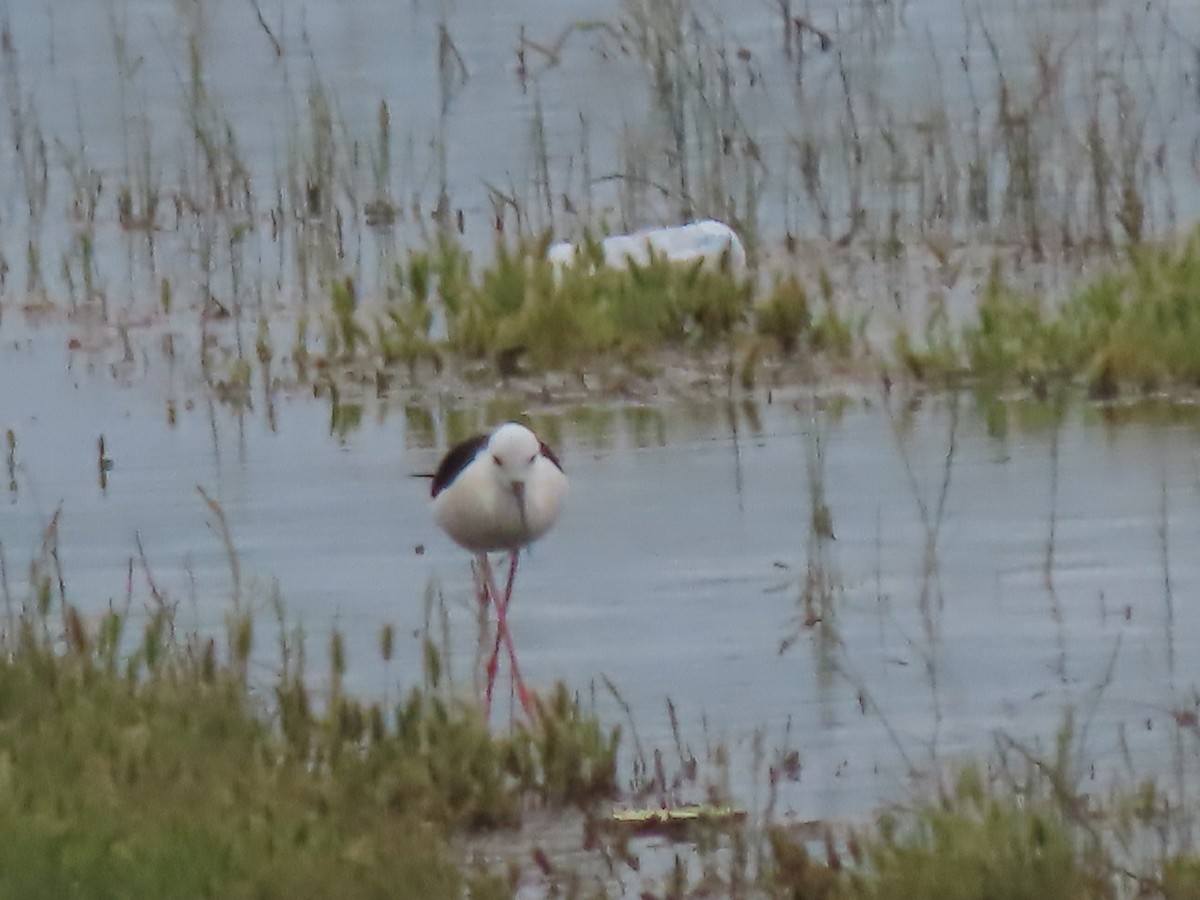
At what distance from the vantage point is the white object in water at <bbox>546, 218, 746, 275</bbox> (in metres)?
12.0

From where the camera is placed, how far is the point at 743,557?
8695 mm

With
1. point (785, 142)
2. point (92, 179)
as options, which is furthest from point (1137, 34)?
point (92, 179)

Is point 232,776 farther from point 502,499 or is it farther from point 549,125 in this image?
point 549,125

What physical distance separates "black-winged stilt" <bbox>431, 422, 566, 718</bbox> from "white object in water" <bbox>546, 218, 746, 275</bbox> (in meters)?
3.64

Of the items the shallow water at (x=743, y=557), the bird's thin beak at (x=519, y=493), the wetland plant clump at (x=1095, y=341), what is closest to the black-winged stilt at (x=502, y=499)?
the bird's thin beak at (x=519, y=493)

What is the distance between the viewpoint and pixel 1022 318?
36.3 ft

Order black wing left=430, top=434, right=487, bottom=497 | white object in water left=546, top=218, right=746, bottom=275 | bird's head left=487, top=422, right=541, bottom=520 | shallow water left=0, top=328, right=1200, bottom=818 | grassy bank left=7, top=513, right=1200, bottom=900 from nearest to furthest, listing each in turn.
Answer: grassy bank left=7, top=513, right=1200, bottom=900 < shallow water left=0, top=328, right=1200, bottom=818 < bird's head left=487, top=422, right=541, bottom=520 < black wing left=430, top=434, right=487, bottom=497 < white object in water left=546, top=218, right=746, bottom=275

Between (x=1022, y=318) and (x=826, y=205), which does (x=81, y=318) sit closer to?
(x=826, y=205)

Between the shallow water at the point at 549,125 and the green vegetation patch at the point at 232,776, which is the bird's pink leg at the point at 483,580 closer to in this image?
the green vegetation patch at the point at 232,776

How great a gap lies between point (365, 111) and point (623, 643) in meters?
10.5

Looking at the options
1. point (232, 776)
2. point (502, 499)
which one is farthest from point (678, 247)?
point (232, 776)

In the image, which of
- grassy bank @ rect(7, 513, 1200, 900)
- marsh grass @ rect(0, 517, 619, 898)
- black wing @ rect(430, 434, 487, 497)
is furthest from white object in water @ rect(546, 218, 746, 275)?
grassy bank @ rect(7, 513, 1200, 900)

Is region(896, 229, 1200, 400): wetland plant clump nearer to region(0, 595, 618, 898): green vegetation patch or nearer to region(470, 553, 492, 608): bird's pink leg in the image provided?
A: region(470, 553, 492, 608): bird's pink leg

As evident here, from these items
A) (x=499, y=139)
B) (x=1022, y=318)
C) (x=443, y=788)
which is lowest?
(x=443, y=788)
